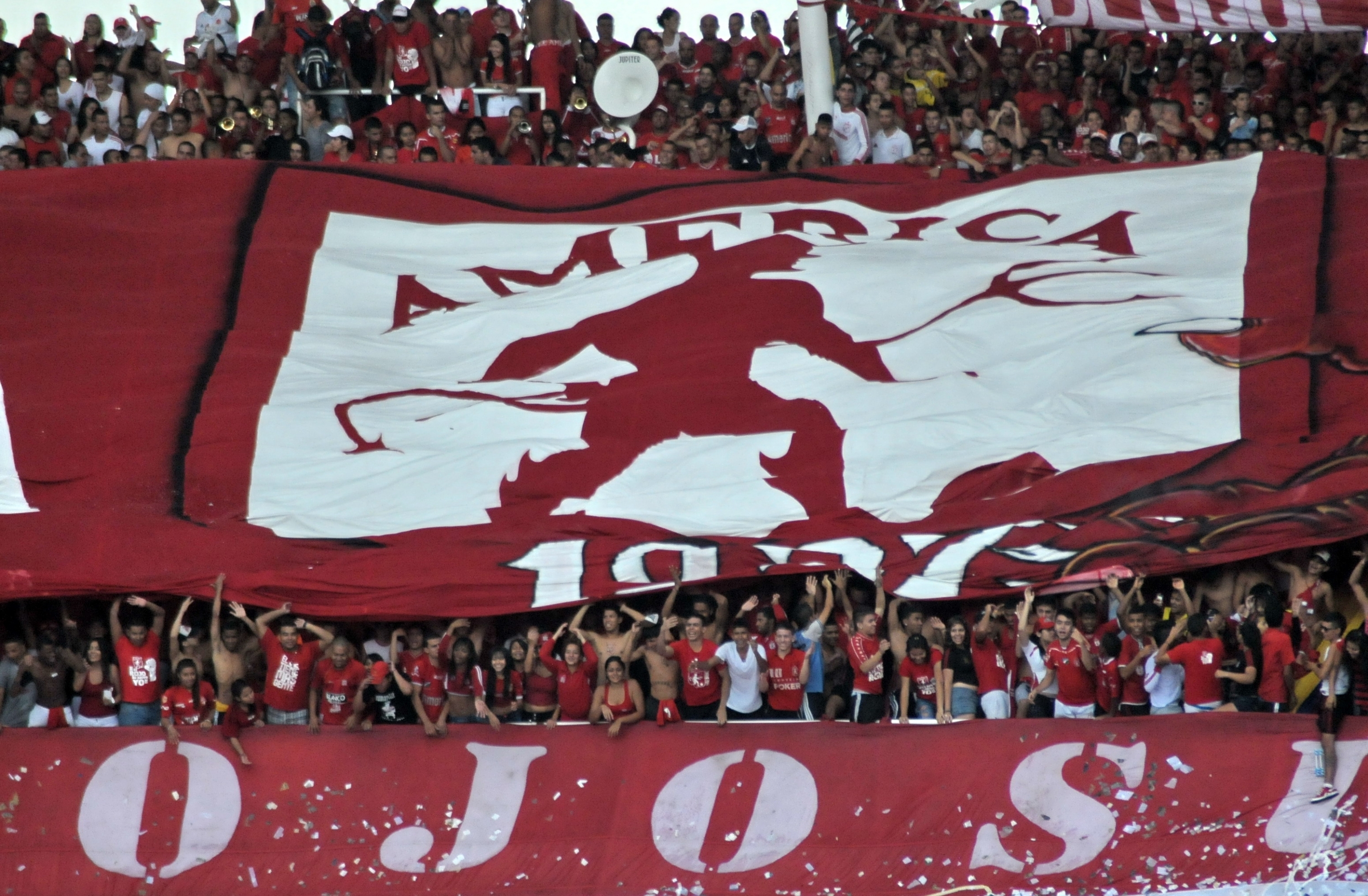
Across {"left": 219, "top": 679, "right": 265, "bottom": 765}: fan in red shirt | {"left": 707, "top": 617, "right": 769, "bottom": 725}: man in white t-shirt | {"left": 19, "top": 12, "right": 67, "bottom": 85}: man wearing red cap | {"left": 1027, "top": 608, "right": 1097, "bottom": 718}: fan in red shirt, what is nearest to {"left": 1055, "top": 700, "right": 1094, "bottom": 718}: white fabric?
{"left": 1027, "top": 608, "right": 1097, "bottom": 718}: fan in red shirt

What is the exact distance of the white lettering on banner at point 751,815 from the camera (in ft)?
34.5

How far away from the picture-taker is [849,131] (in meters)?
15.6

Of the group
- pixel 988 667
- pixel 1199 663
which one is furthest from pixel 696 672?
pixel 1199 663

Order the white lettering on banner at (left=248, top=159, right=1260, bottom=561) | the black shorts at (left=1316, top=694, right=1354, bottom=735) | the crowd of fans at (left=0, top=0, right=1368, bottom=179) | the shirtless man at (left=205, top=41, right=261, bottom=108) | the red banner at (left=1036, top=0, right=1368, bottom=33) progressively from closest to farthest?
the black shorts at (left=1316, top=694, right=1354, bottom=735), the white lettering on banner at (left=248, top=159, right=1260, bottom=561), the red banner at (left=1036, top=0, right=1368, bottom=33), the crowd of fans at (left=0, top=0, right=1368, bottom=179), the shirtless man at (left=205, top=41, right=261, bottom=108)

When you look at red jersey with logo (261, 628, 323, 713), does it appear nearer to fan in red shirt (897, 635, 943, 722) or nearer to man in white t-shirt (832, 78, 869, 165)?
fan in red shirt (897, 635, 943, 722)

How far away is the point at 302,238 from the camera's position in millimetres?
13742

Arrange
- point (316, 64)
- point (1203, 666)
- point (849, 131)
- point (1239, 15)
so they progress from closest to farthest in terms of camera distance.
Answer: point (1203, 666)
point (1239, 15)
point (849, 131)
point (316, 64)

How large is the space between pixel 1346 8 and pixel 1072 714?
261 inches

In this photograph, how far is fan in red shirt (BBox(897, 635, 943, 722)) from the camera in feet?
36.0

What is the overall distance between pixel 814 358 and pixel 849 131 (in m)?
3.48

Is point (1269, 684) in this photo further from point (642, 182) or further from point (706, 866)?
point (642, 182)

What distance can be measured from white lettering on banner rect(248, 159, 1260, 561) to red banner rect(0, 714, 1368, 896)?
52.4 inches

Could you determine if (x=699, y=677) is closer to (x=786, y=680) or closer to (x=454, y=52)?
(x=786, y=680)

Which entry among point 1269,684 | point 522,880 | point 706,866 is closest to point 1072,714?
point 1269,684
